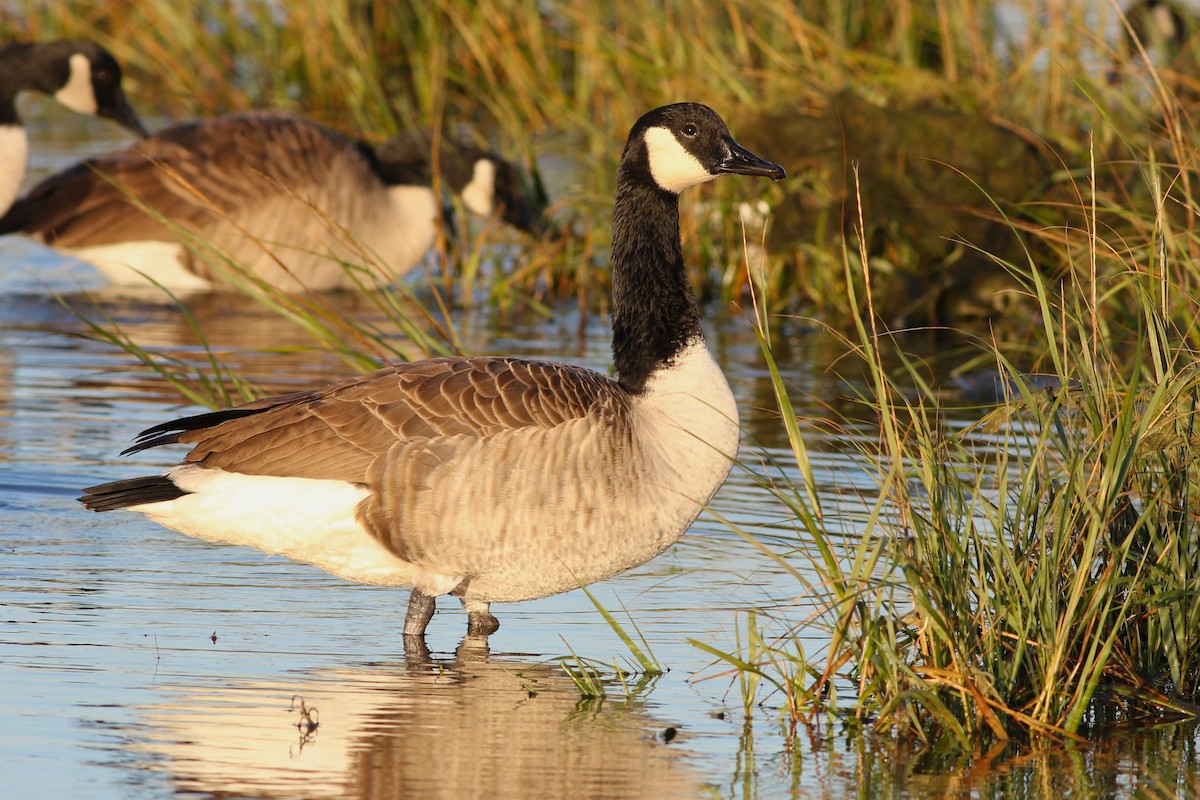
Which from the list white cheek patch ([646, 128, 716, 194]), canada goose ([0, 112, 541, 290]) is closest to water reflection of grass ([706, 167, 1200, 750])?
white cheek patch ([646, 128, 716, 194])

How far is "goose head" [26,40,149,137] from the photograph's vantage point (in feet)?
43.7

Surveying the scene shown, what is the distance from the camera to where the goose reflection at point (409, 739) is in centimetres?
449

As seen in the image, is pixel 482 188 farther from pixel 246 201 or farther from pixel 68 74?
pixel 68 74

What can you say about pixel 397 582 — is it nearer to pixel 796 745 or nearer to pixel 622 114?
pixel 796 745

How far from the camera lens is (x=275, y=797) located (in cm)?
435

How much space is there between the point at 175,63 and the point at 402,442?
1310 centimetres

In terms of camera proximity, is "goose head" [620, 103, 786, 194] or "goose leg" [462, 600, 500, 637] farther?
"goose head" [620, 103, 786, 194]

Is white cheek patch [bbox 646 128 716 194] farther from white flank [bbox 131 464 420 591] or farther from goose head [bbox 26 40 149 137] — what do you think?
goose head [bbox 26 40 149 137]

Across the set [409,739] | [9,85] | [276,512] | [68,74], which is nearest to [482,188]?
[68,74]

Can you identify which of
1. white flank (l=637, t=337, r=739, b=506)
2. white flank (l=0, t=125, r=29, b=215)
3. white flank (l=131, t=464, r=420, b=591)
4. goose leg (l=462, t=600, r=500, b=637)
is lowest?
goose leg (l=462, t=600, r=500, b=637)

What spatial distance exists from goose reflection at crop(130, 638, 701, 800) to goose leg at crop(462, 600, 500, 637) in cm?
48

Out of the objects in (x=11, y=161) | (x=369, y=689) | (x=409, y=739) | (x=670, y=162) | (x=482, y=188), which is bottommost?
(x=409, y=739)

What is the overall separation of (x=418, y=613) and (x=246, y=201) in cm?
702

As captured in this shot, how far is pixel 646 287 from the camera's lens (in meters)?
6.49
